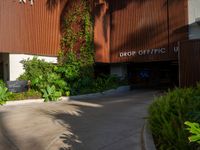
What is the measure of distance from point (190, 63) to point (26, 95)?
7.58 metres

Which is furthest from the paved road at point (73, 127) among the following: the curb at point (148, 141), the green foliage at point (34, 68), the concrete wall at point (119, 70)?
the concrete wall at point (119, 70)

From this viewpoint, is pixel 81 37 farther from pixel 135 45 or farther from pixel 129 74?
pixel 129 74

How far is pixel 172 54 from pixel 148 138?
1146 centimetres

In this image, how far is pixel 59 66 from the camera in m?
20.3

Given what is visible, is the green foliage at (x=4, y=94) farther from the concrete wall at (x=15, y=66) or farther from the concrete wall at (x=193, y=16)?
the concrete wall at (x=193, y=16)

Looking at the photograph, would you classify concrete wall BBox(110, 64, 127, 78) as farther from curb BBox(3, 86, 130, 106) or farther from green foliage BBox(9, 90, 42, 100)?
green foliage BBox(9, 90, 42, 100)

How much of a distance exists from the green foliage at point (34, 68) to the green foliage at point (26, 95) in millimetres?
1073

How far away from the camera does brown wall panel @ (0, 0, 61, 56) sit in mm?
17938

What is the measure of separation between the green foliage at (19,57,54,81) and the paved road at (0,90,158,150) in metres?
4.48

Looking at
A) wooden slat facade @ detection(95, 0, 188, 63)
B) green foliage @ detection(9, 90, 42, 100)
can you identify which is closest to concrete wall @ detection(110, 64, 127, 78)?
wooden slat facade @ detection(95, 0, 188, 63)

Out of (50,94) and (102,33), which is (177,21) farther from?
(50,94)

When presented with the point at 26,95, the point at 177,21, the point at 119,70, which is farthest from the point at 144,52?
the point at 26,95

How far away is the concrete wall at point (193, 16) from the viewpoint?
57.0 feet

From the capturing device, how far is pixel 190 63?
14742 mm
